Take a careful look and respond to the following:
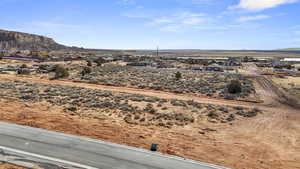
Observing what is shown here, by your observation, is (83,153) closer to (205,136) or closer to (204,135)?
(205,136)

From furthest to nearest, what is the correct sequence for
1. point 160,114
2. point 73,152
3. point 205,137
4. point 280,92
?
point 280,92 → point 160,114 → point 205,137 → point 73,152

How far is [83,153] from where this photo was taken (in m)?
12.3

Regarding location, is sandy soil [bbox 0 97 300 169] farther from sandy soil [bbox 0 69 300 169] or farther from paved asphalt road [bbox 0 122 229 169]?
paved asphalt road [bbox 0 122 229 169]

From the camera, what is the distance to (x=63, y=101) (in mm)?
25578

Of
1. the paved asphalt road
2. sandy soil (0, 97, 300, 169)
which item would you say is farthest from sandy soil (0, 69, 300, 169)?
the paved asphalt road

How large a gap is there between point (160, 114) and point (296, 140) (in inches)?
442

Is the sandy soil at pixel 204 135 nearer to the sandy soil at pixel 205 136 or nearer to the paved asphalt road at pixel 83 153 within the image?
the sandy soil at pixel 205 136

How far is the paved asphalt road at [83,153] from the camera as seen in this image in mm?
11422

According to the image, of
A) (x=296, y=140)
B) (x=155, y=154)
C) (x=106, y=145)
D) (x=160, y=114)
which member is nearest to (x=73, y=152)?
(x=106, y=145)

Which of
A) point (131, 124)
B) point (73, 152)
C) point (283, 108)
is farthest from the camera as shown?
point (283, 108)

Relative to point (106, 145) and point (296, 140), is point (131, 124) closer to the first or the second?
point (106, 145)

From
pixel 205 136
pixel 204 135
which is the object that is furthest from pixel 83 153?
pixel 204 135

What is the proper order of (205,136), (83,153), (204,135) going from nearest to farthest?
(83,153) < (205,136) < (204,135)

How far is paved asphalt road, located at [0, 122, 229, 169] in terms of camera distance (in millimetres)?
11422
